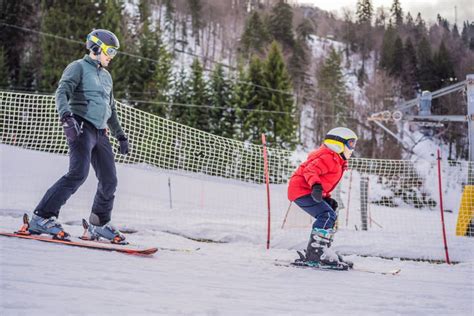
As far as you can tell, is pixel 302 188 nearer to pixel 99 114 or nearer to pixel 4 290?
pixel 99 114

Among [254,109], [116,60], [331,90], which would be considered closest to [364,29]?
[331,90]

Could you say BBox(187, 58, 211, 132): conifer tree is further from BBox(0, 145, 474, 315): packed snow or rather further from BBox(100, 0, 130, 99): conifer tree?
BBox(0, 145, 474, 315): packed snow

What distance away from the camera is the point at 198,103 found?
32.3 metres

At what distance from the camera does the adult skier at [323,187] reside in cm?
462

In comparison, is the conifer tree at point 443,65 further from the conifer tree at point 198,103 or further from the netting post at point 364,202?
the netting post at point 364,202

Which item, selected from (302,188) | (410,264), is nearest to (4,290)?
(302,188)

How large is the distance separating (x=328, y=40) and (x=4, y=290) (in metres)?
82.7

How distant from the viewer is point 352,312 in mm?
2707

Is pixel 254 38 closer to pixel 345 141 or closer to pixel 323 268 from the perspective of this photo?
pixel 345 141

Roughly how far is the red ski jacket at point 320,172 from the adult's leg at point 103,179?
5.89 feet

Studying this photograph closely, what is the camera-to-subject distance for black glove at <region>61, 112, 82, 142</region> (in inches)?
163

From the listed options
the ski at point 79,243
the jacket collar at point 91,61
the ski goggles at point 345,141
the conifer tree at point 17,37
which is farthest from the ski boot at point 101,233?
the conifer tree at point 17,37

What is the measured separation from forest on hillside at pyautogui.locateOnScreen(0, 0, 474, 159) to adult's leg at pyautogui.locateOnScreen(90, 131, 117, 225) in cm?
1128

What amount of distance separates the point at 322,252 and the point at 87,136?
2490mm
